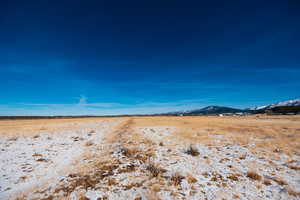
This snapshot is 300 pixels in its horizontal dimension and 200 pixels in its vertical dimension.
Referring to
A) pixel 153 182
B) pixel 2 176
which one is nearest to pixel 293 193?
pixel 153 182

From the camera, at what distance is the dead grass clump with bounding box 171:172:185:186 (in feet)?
19.3

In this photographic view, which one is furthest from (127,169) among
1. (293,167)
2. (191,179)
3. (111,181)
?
(293,167)

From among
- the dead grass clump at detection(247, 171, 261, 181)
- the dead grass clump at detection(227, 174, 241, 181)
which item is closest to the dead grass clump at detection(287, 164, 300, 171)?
the dead grass clump at detection(247, 171, 261, 181)

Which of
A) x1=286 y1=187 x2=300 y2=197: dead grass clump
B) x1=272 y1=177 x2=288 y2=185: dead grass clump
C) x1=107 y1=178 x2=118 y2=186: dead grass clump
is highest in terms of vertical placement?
x1=107 y1=178 x2=118 y2=186: dead grass clump

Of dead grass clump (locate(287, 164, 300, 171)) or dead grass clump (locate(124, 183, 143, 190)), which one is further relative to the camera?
dead grass clump (locate(287, 164, 300, 171))

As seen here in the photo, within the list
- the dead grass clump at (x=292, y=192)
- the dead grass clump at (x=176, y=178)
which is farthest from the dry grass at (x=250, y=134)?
the dead grass clump at (x=176, y=178)

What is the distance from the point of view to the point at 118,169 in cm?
743

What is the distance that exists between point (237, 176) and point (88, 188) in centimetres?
685

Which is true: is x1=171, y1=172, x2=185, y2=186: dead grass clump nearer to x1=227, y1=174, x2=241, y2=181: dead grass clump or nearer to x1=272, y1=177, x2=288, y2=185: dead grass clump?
x1=227, y1=174, x2=241, y2=181: dead grass clump

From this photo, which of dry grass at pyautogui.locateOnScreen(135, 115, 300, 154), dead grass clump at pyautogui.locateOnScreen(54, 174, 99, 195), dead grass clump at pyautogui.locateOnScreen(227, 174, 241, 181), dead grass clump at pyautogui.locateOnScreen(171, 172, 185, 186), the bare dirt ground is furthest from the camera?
dry grass at pyautogui.locateOnScreen(135, 115, 300, 154)

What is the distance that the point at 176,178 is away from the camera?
6199mm

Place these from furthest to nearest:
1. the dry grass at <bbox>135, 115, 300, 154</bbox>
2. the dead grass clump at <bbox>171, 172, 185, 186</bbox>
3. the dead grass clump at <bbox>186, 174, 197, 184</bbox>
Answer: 1. the dry grass at <bbox>135, 115, 300, 154</bbox>
2. the dead grass clump at <bbox>186, 174, 197, 184</bbox>
3. the dead grass clump at <bbox>171, 172, 185, 186</bbox>

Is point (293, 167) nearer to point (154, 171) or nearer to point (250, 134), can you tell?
point (154, 171)

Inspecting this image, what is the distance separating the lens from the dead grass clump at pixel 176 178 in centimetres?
589
